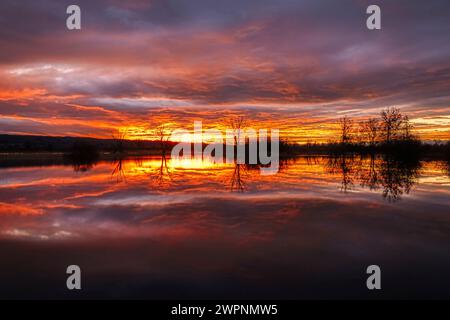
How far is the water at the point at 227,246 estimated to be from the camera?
5.74m

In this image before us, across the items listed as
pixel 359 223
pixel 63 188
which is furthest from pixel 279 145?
pixel 359 223

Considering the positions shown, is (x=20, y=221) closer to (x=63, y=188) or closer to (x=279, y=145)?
(x=63, y=188)

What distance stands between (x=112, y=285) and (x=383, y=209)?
9.66 meters

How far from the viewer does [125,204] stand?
526 inches

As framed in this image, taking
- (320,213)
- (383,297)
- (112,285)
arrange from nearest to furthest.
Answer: (383,297), (112,285), (320,213)

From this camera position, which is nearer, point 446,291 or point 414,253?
point 446,291

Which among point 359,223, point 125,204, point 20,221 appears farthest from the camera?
point 125,204

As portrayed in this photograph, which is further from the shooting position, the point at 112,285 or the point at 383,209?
the point at 383,209

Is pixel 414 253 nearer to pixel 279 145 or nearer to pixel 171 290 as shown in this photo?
pixel 171 290

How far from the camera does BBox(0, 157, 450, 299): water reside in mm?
5742

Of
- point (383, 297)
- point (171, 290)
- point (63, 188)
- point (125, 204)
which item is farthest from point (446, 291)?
point (63, 188)

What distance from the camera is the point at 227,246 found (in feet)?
Result: 25.8

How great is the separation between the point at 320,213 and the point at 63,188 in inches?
547

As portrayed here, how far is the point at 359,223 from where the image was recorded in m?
9.98
